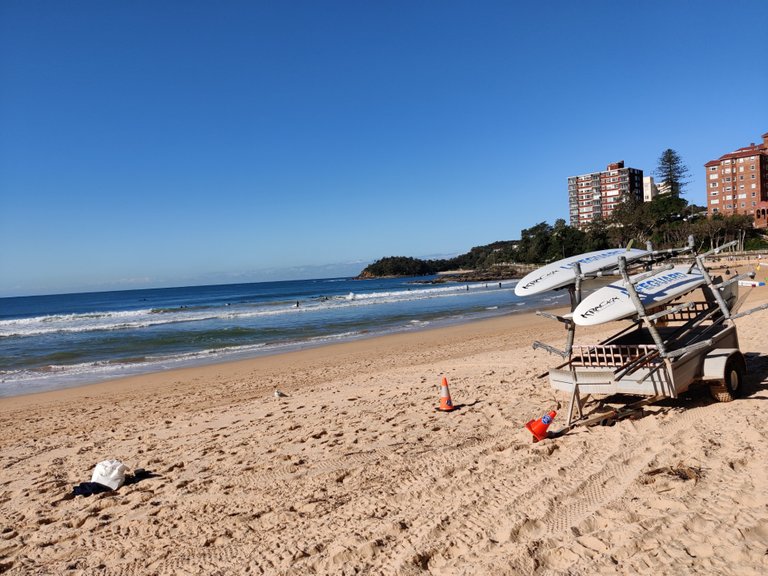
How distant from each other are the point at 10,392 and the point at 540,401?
45.5 feet

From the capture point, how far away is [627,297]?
5.91 m

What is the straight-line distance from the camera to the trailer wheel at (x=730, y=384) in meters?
6.14

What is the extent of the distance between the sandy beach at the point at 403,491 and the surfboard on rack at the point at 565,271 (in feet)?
5.89

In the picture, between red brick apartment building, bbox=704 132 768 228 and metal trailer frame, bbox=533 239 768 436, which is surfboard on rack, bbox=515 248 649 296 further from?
red brick apartment building, bbox=704 132 768 228

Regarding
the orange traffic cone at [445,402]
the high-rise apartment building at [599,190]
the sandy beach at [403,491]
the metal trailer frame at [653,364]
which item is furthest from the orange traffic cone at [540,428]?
the high-rise apartment building at [599,190]

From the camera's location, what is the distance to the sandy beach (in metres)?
3.51

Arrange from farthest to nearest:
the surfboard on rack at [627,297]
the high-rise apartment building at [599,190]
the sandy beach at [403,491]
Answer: the high-rise apartment building at [599,190] → the surfboard on rack at [627,297] → the sandy beach at [403,491]

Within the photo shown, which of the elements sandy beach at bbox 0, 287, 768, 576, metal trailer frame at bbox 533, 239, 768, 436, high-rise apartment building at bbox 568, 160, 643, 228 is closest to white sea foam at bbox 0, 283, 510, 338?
sandy beach at bbox 0, 287, 768, 576

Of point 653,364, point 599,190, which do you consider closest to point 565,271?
point 653,364

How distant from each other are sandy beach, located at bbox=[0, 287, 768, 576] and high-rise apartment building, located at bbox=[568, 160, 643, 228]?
5167 inches

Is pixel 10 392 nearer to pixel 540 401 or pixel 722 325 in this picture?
pixel 540 401

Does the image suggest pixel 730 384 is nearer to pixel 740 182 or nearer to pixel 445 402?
pixel 445 402

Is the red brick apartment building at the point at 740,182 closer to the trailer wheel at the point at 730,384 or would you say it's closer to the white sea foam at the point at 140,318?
the white sea foam at the point at 140,318

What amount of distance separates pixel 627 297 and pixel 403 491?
11.5ft
